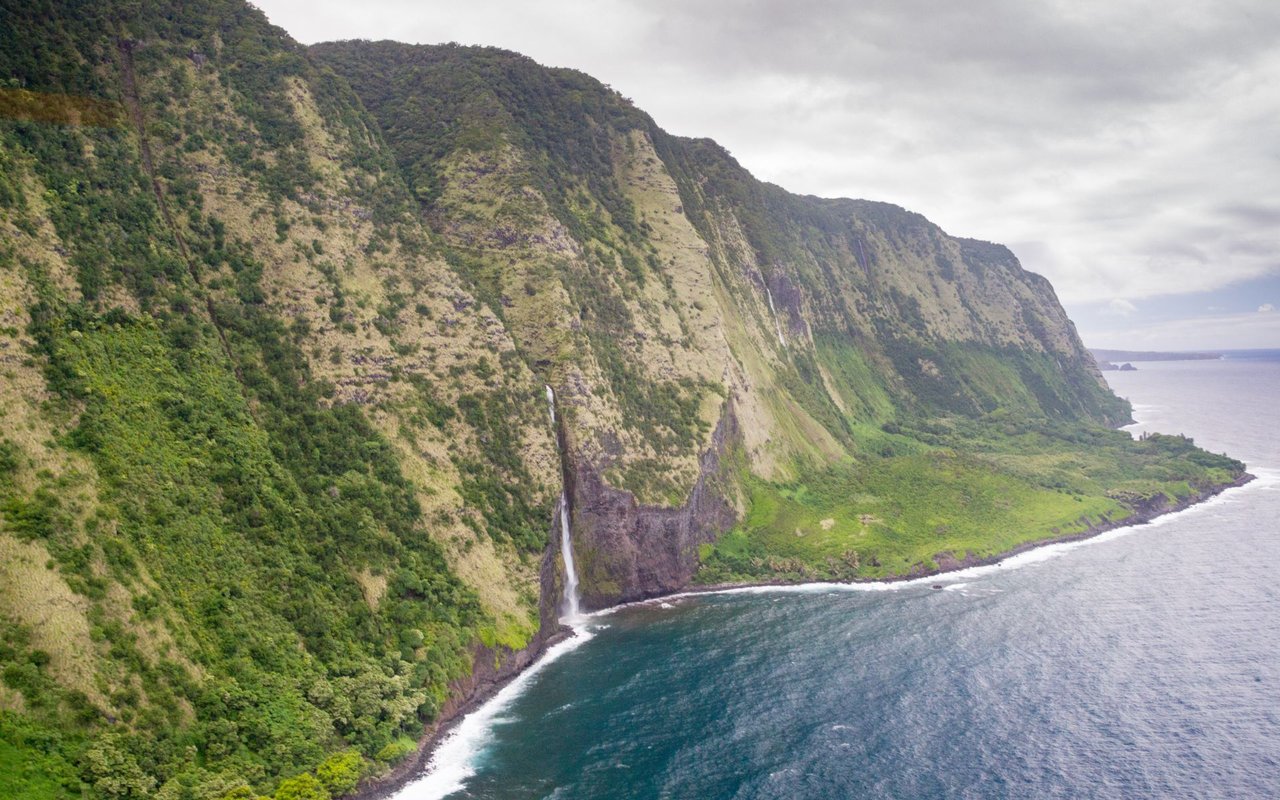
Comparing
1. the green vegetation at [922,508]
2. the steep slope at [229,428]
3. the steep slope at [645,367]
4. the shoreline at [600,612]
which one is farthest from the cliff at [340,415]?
the shoreline at [600,612]

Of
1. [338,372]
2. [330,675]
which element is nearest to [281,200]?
[338,372]

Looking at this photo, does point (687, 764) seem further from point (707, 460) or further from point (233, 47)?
point (233, 47)

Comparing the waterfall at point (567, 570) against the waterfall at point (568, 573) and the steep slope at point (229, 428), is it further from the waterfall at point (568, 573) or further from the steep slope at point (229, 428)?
the steep slope at point (229, 428)

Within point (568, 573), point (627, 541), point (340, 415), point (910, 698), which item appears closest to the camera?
point (910, 698)

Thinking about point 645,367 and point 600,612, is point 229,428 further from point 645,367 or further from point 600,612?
point 645,367

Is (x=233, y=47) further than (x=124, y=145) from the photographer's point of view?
Yes

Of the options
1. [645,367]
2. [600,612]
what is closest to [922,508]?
[645,367]

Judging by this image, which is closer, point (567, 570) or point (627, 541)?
point (567, 570)
